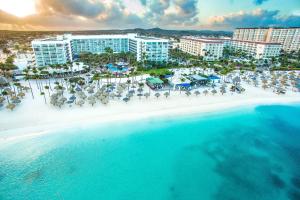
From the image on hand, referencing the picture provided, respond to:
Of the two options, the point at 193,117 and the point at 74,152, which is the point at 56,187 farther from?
the point at 193,117

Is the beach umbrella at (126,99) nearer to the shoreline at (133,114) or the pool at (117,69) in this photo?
the shoreline at (133,114)

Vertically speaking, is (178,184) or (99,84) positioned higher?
(99,84)

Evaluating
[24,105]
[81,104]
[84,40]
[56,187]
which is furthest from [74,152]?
[84,40]

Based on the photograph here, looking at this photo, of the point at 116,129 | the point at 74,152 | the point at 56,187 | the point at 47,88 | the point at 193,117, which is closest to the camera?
the point at 56,187

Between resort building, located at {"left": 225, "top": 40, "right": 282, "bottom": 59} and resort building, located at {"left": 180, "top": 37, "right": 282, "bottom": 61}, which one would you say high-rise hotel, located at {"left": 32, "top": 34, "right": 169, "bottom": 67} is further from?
resort building, located at {"left": 225, "top": 40, "right": 282, "bottom": 59}

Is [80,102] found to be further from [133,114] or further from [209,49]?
[209,49]

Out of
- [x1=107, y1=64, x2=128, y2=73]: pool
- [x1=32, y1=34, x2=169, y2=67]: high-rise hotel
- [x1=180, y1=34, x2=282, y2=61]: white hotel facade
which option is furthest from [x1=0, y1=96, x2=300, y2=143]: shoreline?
[x1=180, y1=34, x2=282, y2=61]: white hotel facade

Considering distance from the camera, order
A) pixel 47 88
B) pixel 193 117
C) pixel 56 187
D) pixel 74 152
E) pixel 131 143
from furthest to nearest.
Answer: pixel 47 88
pixel 193 117
pixel 131 143
pixel 74 152
pixel 56 187
